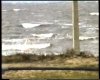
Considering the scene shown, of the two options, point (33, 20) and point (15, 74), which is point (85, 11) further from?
point (15, 74)

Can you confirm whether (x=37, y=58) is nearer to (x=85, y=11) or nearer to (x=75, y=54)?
(x=75, y=54)

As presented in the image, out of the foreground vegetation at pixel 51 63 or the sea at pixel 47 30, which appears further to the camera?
the sea at pixel 47 30

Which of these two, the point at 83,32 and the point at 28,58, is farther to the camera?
the point at 83,32

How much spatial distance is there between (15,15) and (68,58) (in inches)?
786

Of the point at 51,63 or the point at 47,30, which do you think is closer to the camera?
the point at 51,63

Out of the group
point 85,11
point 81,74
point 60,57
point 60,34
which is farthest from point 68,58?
point 85,11

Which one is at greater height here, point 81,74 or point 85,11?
point 85,11

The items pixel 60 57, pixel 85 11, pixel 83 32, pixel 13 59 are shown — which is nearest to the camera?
pixel 13 59

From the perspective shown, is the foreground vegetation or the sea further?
the sea

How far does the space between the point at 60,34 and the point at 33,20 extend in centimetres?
622

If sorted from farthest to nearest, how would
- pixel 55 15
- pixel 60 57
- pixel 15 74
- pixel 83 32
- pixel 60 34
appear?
pixel 55 15 → pixel 60 34 → pixel 83 32 → pixel 60 57 → pixel 15 74

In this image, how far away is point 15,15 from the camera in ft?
82.0

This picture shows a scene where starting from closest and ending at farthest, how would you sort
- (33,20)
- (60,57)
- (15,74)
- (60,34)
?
(15,74) < (60,57) < (60,34) < (33,20)

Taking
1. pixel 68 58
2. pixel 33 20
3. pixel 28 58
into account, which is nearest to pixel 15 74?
pixel 28 58
